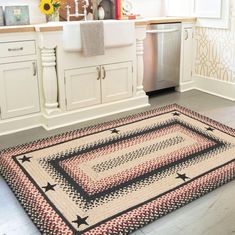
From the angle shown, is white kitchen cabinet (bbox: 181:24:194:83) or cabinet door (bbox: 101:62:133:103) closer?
cabinet door (bbox: 101:62:133:103)

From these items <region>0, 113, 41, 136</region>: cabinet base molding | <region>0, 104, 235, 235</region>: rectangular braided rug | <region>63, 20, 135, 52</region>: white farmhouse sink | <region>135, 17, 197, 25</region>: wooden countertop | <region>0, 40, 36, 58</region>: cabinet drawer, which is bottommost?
<region>0, 104, 235, 235</region>: rectangular braided rug

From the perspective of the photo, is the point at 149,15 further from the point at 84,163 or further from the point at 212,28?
the point at 84,163

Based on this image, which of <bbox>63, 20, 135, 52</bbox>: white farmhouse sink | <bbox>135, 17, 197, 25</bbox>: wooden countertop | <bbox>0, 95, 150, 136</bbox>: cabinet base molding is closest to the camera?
<bbox>63, 20, 135, 52</bbox>: white farmhouse sink

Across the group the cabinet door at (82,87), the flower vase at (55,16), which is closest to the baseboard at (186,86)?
the cabinet door at (82,87)

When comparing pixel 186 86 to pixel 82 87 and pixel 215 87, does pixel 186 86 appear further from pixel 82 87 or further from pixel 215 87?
pixel 82 87

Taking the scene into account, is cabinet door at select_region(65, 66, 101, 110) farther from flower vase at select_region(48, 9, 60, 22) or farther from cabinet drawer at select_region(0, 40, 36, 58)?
flower vase at select_region(48, 9, 60, 22)

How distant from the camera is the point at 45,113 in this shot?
3053mm

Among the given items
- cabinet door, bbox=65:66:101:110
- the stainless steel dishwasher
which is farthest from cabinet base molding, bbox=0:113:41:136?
the stainless steel dishwasher

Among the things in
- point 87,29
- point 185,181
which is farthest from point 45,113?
point 185,181

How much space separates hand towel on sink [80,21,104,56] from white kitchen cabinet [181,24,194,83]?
130cm

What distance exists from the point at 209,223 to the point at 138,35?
2125 mm

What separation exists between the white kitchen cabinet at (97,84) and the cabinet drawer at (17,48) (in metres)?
0.37

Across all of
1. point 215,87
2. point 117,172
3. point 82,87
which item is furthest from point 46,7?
point 215,87

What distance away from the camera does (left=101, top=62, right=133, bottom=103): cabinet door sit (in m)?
3.23
